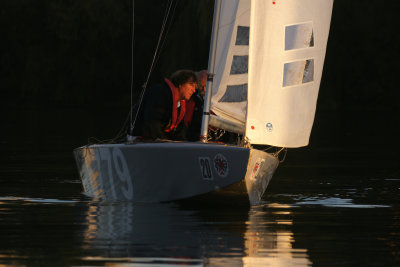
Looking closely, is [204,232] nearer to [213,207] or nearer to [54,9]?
[213,207]

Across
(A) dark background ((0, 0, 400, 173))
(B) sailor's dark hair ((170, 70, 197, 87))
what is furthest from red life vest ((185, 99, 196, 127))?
(A) dark background ((0, 0, 400, 173))

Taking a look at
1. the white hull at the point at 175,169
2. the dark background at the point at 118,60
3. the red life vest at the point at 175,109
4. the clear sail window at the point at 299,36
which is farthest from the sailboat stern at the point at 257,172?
the dark background at the point at 118,60

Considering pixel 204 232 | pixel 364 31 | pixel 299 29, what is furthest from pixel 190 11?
pixel 204 232

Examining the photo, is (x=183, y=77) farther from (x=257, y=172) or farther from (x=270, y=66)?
(x=257, y=172)

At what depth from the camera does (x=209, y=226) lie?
10477 millimetres

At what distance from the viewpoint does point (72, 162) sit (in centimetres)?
1930

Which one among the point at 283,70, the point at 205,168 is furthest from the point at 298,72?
the point at 205,168

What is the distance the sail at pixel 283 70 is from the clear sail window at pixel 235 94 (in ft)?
1.08

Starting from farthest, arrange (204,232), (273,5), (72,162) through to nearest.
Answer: (72,162), (273,5), (204,232)

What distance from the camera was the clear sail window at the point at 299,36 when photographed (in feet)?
41.5

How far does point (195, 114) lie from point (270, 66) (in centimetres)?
93

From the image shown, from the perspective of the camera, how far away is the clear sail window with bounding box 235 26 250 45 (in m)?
12.8

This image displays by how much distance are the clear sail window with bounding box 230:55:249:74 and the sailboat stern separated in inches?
36.6

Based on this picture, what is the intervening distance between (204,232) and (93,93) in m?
47.9
